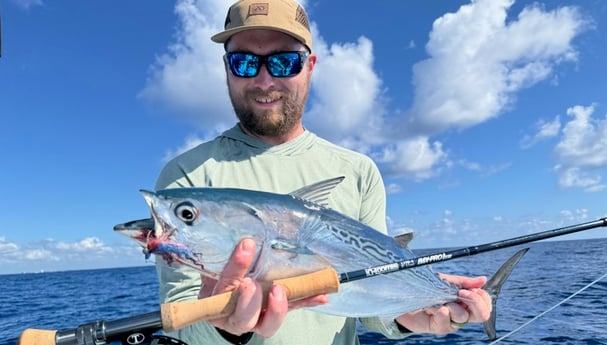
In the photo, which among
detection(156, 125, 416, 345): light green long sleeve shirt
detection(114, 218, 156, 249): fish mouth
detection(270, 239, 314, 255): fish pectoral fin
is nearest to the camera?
detection(114, 218, 156, 249): fish mouth

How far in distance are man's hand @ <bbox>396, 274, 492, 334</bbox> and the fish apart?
0.07 m

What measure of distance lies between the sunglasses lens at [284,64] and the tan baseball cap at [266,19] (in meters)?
0.14

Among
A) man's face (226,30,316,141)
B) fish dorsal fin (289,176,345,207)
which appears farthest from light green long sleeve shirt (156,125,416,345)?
fish dorsal fin (289,176,345,207)

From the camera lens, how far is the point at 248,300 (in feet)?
5.73

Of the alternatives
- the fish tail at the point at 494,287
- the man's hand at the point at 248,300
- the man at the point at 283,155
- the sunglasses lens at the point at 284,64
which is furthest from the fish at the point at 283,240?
the sunglasses lens at the point at 284,64

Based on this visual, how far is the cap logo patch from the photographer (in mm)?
2745

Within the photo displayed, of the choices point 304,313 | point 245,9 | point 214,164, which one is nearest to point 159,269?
point 214,164

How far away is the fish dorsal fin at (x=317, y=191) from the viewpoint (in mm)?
2250

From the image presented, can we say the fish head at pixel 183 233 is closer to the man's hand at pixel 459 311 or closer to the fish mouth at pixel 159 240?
the fish mouth at pixel 159 240

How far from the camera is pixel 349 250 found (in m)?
2.27

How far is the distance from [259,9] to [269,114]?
0.67 m

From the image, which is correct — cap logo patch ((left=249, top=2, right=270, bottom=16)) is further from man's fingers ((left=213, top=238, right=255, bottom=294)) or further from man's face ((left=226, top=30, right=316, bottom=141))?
man's fingers ((left=213, top=238, right=255, bottom=294))

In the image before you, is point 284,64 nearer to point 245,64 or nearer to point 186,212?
point 245,64

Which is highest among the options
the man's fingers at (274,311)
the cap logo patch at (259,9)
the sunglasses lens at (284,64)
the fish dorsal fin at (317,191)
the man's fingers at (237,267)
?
the cap logo patch at (259,9)
